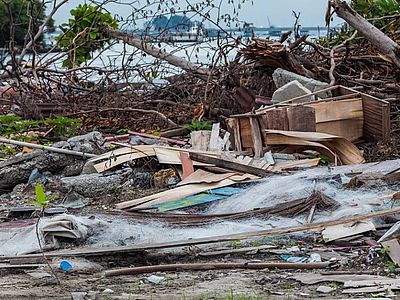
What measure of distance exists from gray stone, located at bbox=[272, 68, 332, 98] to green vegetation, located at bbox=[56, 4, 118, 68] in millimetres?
4164

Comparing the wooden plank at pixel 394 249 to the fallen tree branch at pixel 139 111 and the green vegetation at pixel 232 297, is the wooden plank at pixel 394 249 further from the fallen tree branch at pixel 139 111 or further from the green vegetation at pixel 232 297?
the fallen tree branch at pixel 139 111

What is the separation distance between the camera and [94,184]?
7516mm

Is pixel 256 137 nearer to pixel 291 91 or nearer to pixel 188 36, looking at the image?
pixel 291 91

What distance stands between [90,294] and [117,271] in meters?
0.62

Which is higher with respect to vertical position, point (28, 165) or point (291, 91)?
point (291, 91)

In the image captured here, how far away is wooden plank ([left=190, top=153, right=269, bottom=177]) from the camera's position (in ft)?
23.8

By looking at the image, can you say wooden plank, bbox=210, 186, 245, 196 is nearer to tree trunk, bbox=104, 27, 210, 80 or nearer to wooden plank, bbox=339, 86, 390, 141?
wooden plank, bbox=339, 86, 390, 141

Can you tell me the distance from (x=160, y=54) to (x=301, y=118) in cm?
426

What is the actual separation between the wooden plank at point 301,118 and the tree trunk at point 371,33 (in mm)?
1341

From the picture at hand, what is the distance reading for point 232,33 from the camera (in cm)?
1105

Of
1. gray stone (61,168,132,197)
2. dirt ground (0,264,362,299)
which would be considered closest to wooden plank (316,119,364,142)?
gray stone (61,168,132,197)

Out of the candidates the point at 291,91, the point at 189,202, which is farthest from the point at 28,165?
the point at 291,91

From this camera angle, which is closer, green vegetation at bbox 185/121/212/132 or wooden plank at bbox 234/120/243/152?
wooden plank at bbox 234/120/243/152

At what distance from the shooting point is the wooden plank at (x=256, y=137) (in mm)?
8164
